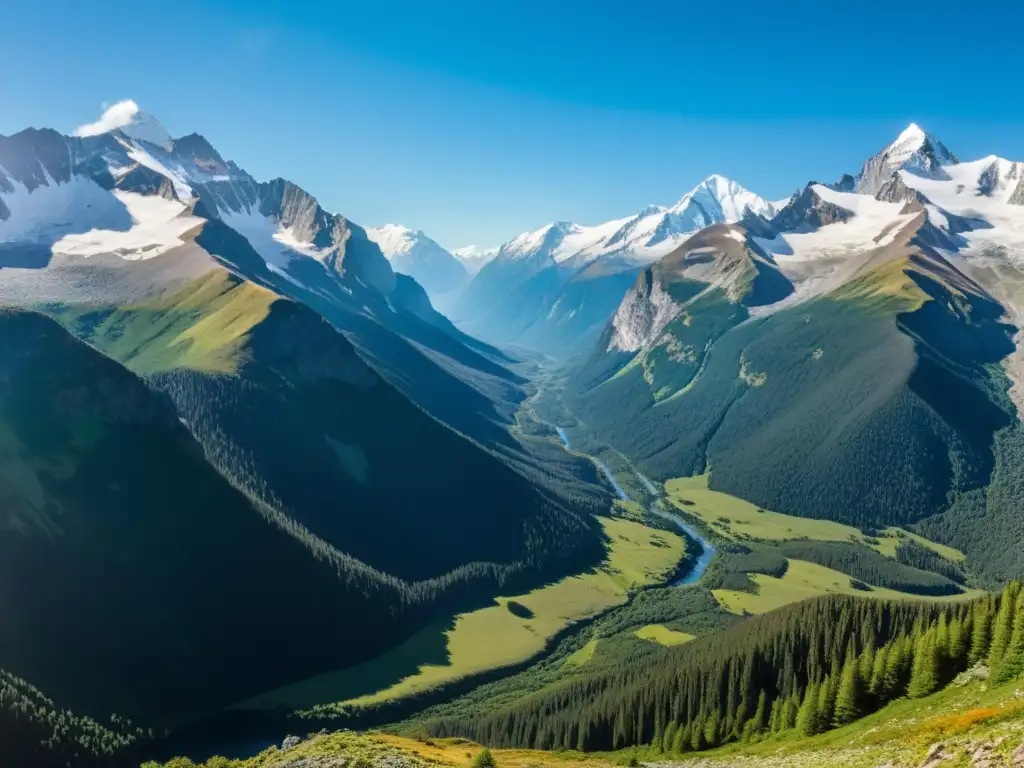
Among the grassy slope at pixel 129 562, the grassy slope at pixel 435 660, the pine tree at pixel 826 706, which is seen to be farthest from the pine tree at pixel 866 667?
the grassy slope at pixel 129 562

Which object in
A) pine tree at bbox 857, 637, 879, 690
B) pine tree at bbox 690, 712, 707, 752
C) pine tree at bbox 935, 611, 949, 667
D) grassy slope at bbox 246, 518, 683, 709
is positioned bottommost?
grassy slope at bbox 246, 518, 683, 709

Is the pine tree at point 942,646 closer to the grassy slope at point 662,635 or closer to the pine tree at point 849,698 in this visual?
the pine tree at point 849,698

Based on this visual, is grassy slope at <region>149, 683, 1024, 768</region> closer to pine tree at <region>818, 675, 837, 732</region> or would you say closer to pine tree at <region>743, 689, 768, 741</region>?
pine tree at <region>818, 675, 837, 732</region>

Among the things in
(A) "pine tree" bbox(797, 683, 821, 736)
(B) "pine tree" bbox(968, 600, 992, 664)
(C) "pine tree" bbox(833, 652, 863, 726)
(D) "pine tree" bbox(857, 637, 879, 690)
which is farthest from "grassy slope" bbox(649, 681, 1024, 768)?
(D) "pine tree" bbox(857, 637, 879, 690)

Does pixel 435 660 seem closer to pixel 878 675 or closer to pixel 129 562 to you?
pixel 129 562

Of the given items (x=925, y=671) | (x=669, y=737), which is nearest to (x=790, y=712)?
(x=669, y=737)

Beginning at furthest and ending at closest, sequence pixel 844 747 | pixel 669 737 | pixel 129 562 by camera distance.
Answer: pixel 129 562
pixel 669 737
pixel 844 747

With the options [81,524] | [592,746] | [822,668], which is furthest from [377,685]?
[822,668]
